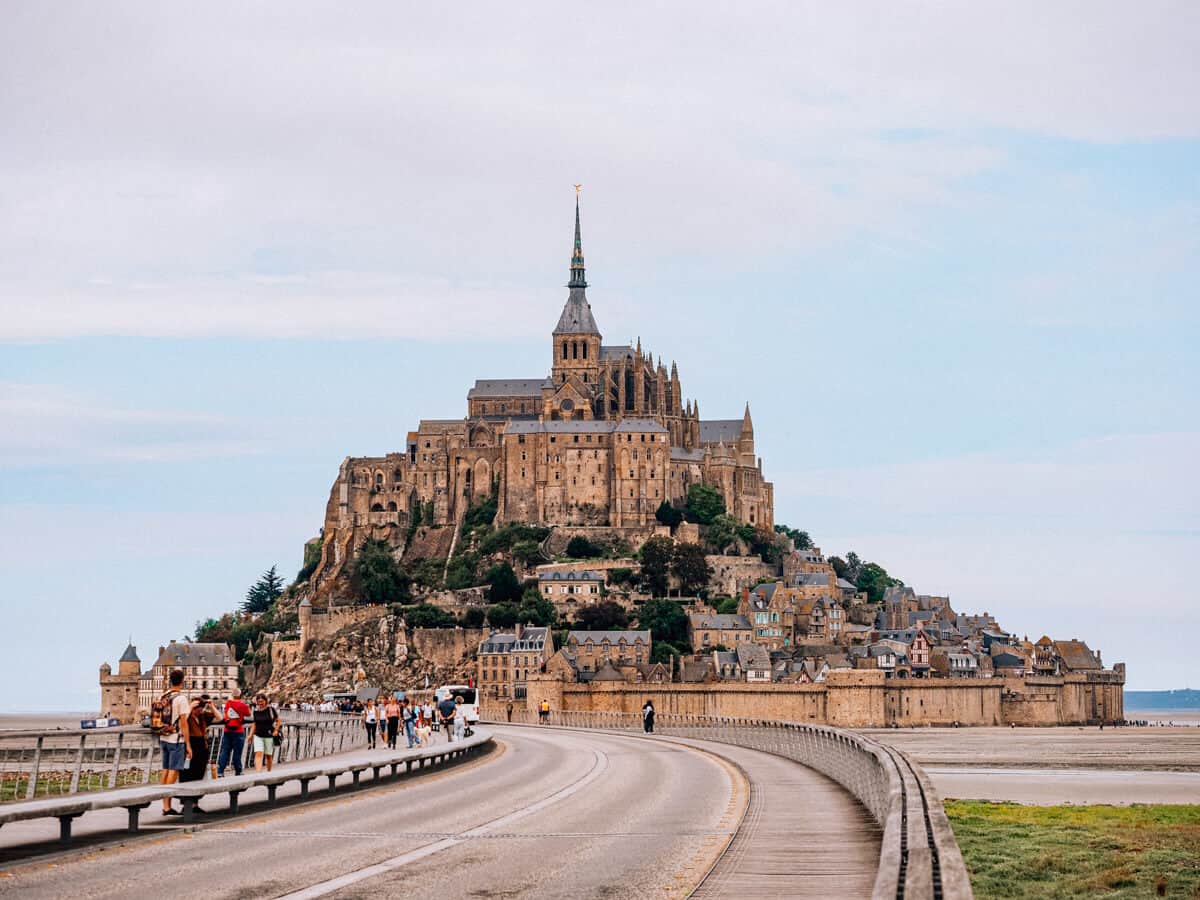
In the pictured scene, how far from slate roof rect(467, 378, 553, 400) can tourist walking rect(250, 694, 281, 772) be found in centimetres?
13163

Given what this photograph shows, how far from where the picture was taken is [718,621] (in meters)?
132

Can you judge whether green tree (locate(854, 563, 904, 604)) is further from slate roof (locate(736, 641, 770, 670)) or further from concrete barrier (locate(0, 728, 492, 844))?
concrete barrier (locate(0, 728, 492, 844))

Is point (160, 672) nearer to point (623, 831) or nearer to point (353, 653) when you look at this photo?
point (353, 653)

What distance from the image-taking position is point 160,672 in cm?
13412

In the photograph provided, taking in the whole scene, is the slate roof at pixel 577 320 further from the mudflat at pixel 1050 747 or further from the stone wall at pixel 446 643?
the mudflat at pixel 1050 747

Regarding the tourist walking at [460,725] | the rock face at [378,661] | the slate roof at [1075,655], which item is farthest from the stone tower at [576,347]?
the tourist walking at [460,725]

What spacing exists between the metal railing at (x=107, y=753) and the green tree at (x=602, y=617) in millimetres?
87925

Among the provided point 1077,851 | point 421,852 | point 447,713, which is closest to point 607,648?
point 447,713

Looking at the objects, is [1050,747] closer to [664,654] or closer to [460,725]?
[460,725]

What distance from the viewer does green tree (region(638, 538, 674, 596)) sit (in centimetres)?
13875

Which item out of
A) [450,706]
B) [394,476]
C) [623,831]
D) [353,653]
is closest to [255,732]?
[623,831]

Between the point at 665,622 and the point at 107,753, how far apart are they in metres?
101

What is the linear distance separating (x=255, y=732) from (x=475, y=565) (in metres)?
117

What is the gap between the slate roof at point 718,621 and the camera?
13138 centimetres
